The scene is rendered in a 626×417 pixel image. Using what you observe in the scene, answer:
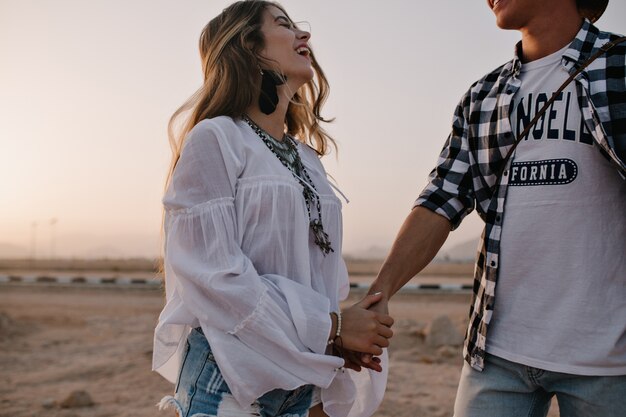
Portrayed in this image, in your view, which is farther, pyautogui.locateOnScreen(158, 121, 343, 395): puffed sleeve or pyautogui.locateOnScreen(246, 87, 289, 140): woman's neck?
pyautogui.locateOnScreen(246, 87, 289, 140): woman's neck

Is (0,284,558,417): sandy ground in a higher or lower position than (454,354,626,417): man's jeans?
lower

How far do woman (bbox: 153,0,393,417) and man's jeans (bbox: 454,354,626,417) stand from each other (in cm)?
38

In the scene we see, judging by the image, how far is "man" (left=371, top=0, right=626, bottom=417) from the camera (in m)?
2.27

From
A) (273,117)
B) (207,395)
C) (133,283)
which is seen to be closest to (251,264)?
(207,395)

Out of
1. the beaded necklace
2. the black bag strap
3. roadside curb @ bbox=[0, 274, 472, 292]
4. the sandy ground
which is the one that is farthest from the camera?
roadside curb @ bbox=[0, 274, 472, 292]

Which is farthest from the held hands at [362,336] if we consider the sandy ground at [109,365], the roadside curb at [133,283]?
the roadside curb at [133,283]

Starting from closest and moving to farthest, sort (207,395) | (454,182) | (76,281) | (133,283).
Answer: (207,395) → (454,182) → (133,283) → (76,281)

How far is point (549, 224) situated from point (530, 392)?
63cm

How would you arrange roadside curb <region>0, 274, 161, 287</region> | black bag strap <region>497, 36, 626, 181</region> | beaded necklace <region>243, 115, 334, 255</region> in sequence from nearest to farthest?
black bag strap <region>497, 36, 626, 181</region>
beaded necklace <region>243, 115, 334, 255</region>
roadside curb <region>0, 274, 161, 287</region>

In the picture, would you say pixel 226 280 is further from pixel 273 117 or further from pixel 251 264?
pixel 273 117

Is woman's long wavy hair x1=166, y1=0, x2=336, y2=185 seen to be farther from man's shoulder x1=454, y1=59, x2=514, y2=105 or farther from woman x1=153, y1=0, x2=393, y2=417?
man's shoulder x1=454, y1=59, x2=514, y2=105

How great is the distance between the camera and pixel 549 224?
2.35 m

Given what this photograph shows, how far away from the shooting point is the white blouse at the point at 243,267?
2168mm

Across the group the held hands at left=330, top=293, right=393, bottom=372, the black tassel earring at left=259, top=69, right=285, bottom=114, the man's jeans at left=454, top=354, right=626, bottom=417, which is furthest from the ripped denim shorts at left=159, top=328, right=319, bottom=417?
the black tassel earring at left=259, top=69, right=285, bottom=114
